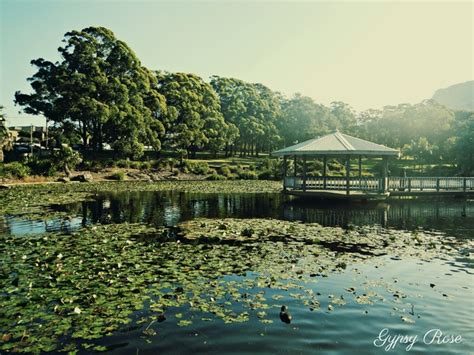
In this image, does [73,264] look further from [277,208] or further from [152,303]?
[277,208]

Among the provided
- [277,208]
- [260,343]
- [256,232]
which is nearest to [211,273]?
[260,343]

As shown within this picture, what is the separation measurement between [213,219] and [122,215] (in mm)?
4624

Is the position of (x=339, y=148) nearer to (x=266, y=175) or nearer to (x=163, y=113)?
(x=266, y=175)

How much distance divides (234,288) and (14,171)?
117 ft

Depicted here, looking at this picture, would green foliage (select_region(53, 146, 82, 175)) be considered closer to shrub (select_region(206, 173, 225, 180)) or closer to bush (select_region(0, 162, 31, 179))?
bush (select_region(0, 162, 31, 179))

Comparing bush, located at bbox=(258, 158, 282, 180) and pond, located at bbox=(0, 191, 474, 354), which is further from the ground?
bush, located at bbox=(258, 158, 282, 180)

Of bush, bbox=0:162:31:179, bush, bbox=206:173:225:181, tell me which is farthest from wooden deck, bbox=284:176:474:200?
bush, bbox=0:162:31:179

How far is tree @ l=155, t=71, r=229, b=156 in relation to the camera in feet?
185

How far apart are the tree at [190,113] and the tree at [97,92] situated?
4.95 metres

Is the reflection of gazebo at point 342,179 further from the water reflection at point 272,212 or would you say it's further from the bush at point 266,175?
the bush at point 266,175

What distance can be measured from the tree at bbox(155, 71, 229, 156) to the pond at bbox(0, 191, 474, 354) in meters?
40.9

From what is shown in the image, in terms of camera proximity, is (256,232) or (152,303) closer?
(152,303)

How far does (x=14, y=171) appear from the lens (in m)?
36.8

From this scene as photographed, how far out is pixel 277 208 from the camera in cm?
2267
